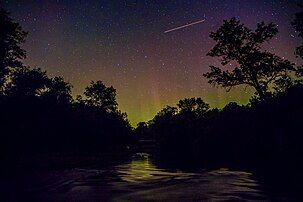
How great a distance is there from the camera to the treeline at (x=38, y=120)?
2881 cm

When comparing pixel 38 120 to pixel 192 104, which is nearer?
pixel 38 120

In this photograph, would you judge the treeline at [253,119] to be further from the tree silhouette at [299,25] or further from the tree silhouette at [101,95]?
the tree silhouette at [101,95]

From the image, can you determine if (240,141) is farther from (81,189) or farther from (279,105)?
(81,189)

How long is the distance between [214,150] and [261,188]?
59.1 feet

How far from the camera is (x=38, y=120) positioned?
34812 mm

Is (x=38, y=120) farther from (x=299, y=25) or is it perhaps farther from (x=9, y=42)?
(x=299, y=25)

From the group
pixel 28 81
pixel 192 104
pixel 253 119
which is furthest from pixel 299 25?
pixel 192 104

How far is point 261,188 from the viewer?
1081 cm

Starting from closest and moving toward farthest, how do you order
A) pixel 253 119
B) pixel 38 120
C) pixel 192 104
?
pixel 253 119
pixel 38 120
pixel 192 104

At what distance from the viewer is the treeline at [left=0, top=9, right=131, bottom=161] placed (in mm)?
28812

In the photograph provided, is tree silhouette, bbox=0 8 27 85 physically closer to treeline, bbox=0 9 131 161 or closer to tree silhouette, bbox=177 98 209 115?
treeline, bbox=0 9 131 161

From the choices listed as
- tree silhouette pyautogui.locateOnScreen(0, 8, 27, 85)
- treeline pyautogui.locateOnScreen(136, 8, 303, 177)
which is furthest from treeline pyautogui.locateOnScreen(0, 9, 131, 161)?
treeline pyautogui.locateOnScreen(136, 8, 303, 177)

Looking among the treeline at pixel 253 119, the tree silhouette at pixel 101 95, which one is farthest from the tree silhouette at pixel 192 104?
the treeline at pixel 253 119

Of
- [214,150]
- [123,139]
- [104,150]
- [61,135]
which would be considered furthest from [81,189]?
[123,139]
